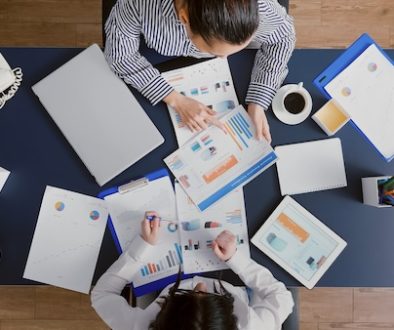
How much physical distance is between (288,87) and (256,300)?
0.53 metres

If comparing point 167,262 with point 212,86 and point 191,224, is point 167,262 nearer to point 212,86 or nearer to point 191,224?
point 191,224

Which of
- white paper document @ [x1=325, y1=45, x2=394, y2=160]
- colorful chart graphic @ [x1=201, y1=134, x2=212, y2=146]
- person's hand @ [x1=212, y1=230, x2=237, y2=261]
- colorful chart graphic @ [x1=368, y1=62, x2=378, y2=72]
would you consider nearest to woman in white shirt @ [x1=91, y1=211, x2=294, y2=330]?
person's hand @ [x1=212, y1=230, x2=237, y2=261]

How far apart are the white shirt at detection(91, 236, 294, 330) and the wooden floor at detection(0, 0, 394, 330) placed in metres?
0.70

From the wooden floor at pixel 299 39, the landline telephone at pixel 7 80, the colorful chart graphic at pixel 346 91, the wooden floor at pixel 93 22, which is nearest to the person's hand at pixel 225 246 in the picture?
the colorful chart graphic at pixel 346 91

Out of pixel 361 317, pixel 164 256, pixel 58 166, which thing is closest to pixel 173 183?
pixel 164 256

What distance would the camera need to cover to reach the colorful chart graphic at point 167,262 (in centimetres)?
108

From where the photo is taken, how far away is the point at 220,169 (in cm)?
108

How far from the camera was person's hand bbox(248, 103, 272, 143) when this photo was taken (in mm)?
1063

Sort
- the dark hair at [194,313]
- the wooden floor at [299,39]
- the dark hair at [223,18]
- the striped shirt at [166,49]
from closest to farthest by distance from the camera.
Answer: the dark hair at [223,18] < the dark hair at [194,313] < the striped shirt at [166,49] < the wooden floor at [299,39]

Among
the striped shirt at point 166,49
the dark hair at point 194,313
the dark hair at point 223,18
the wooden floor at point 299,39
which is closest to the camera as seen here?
the dark hair at point 223,18

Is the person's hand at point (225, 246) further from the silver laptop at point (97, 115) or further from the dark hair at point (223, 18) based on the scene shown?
the dark hair at point (223, 18)

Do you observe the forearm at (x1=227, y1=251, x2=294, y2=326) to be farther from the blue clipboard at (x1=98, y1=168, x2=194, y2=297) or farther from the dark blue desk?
the blue clipboard at (x1=98, y1=168, x2=194, y2=297)

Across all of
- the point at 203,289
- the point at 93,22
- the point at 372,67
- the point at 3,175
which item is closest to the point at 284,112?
the point at 372,67

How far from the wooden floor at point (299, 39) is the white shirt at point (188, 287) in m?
0.70
